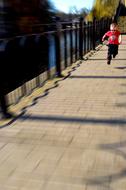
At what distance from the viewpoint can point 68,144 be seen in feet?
15.6

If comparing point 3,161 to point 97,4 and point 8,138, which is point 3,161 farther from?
point 97,4

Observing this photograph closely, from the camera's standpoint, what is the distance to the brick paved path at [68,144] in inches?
149

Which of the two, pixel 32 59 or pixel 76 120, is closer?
pixel 76 120

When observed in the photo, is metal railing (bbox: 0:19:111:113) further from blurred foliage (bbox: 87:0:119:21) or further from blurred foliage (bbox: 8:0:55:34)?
→ blurred foliage (bbox: 87:0:119:21)

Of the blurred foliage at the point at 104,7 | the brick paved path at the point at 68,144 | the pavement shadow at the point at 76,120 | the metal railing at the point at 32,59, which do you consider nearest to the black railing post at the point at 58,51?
the metal railing at the point at 32,59

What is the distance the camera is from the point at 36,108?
21.6 feet

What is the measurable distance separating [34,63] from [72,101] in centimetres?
180

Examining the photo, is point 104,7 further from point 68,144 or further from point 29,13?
point 68,144

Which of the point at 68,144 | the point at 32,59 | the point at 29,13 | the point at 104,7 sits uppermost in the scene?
the point at 104,7

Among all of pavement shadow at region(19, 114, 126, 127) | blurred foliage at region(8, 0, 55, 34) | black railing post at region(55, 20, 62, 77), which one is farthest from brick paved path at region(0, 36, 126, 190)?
blurred foliage at region(8, 0, 55, 34)

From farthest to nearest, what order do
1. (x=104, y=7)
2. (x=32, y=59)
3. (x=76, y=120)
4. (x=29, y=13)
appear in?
1. (x=104, y=7)
2. (x=29, y=13)
3. (x=32, y=59)
4. (x=76, y=120)

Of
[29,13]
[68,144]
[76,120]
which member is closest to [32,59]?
[76,120]

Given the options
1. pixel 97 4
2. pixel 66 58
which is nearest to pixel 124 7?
pixel 97 4

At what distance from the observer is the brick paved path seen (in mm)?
3777
